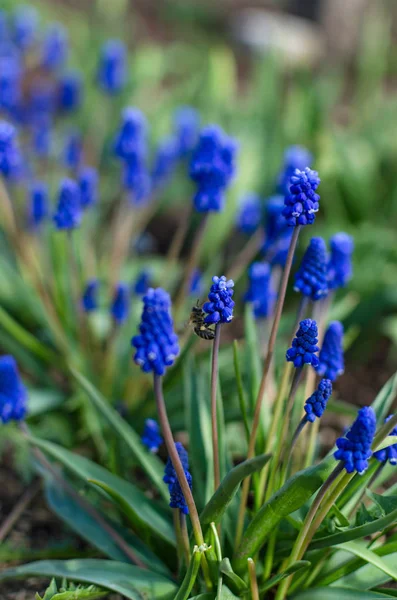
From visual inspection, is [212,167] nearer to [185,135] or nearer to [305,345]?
[305,345]

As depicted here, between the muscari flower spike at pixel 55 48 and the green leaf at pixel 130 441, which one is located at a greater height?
the muscari flower spike at pixel 55 48

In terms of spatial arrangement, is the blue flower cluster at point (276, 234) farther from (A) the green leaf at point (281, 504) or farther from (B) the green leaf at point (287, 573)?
(B) the green leaf at point (287, 573)

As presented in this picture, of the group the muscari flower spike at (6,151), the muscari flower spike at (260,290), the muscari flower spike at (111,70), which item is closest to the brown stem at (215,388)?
the muscari flower spike at (260,290)

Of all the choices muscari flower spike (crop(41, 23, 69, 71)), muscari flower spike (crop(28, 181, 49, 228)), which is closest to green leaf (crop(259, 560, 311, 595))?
muscari flower spike (crop(28, 181, 49, 228))

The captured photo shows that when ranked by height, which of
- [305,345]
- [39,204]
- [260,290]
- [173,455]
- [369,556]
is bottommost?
[369,556]

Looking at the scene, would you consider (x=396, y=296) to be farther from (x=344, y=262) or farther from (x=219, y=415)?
(x=219, y=415)

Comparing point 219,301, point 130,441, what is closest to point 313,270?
point 219,301

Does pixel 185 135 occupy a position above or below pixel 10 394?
above
